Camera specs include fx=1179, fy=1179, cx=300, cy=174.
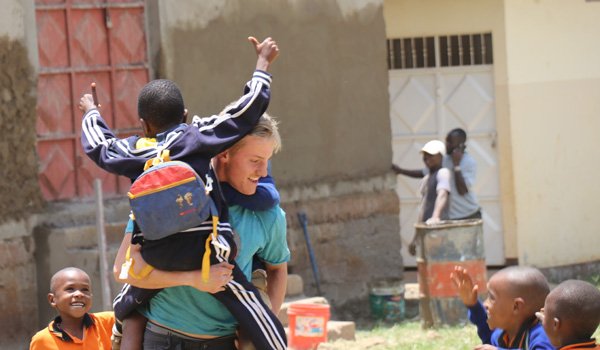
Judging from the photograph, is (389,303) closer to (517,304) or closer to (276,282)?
(517,304)

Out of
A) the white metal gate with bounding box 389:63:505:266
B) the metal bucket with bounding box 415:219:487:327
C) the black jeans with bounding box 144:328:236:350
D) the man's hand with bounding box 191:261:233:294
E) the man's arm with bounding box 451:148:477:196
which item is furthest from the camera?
the white metal gate with bounding box 389:63:505:266

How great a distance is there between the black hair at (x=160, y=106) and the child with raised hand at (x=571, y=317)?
148 cm

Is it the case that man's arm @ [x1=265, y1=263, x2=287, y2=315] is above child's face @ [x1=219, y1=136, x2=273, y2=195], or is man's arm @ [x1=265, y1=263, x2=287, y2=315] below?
below

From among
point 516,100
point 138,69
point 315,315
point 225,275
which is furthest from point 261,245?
point 516,100

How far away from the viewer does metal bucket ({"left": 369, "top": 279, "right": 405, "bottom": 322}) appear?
10.9 metres

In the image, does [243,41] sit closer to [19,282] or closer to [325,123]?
[325,123]

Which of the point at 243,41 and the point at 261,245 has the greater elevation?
the point at 243,41

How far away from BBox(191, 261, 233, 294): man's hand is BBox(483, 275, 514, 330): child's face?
134cm

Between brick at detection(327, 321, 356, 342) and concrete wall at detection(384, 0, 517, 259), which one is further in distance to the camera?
concrete wall at detection(384, 0, 517, 259)

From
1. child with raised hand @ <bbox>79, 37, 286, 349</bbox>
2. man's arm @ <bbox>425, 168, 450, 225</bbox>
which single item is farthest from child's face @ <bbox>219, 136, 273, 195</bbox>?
man's arm @ <bbox>425, 168, 450, 225</bbox>

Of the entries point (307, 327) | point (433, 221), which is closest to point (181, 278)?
point (307, 327)

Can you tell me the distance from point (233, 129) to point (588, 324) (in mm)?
1482

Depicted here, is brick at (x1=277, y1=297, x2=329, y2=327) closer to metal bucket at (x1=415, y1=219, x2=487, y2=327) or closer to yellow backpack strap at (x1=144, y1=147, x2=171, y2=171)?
metal bucket at (x1=415, y1=219, x2=487, y2=327)

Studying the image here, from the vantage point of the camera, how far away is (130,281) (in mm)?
3744
